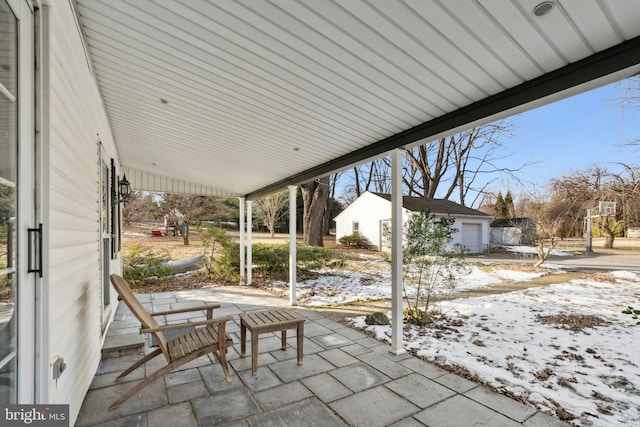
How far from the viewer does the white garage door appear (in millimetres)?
15875

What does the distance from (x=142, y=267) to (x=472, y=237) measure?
15.1 meters

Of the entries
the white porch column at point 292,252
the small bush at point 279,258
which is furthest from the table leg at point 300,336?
the small bush at point 279,258

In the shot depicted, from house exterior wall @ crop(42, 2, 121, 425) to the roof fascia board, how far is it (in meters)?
2.78

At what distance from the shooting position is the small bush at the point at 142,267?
7250 mm

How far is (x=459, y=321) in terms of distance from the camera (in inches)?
182

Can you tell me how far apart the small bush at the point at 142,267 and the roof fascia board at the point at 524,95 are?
19.9 feet

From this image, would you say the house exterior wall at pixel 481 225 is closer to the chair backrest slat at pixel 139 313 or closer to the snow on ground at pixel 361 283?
the snow on ground at pixel 361 283

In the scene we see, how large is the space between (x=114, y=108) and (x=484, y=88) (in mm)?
3842

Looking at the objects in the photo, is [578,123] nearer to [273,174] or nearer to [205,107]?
[273,174]

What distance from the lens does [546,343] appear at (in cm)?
378

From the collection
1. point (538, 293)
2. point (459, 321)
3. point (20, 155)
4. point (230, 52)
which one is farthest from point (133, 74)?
point (538, 293)

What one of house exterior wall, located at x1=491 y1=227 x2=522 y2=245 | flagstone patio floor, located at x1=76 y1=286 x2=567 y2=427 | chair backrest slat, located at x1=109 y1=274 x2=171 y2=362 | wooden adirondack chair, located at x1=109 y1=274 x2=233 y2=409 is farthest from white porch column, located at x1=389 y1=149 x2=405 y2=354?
house exterior wall, located at x1=491 y1=227 x2=522 y2=245

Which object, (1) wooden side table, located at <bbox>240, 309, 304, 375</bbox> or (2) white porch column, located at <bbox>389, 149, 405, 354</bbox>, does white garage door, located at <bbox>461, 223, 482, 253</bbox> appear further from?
(1) wooden side table, located at <bbox>240, 309, 304, 375</bbox>

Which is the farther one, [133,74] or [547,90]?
[133,74]
